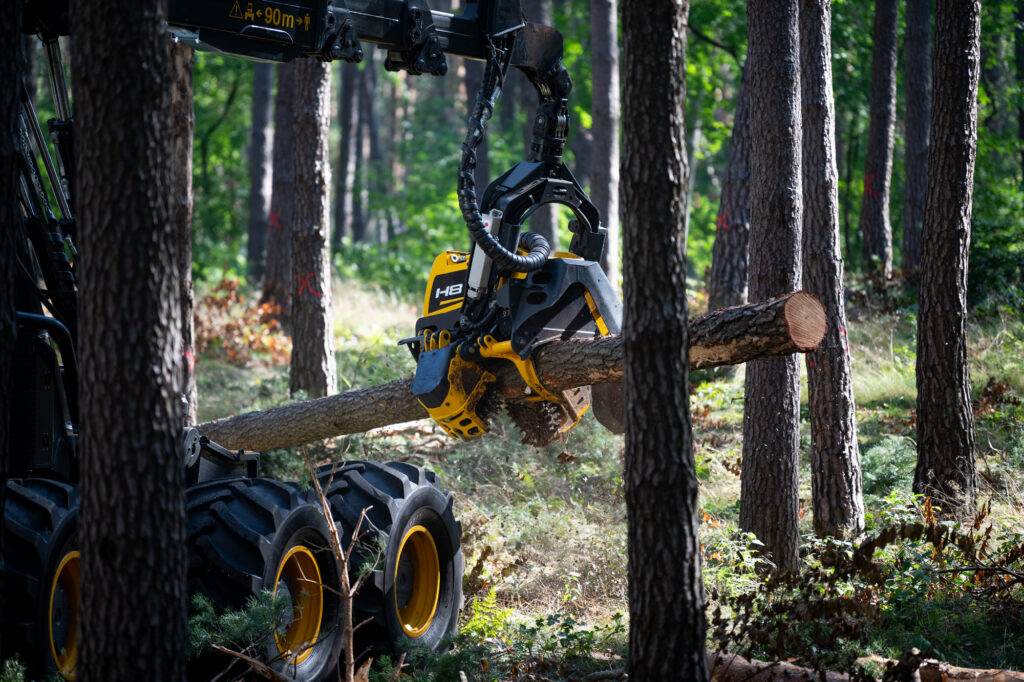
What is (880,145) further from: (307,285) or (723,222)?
(307,285)

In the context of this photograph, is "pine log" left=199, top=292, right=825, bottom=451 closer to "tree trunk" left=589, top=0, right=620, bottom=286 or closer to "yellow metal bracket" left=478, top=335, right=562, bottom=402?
"yellow metal bracket" left=478, top=335, right=562, bottom=402

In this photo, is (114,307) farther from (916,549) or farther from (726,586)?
(916,549)

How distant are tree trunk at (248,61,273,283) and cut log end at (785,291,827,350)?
15854 mm

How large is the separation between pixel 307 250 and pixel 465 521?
3821mm

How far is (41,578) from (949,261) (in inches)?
248

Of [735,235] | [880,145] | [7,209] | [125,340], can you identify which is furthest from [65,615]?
[880,145]

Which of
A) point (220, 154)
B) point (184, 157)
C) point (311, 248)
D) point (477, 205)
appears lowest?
point (477, 205)

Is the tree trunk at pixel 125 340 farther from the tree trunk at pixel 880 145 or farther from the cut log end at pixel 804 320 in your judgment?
the tree trunk at pixel 880 145

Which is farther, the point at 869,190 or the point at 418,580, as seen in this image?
the point at 869,190

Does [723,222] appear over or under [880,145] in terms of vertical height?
under

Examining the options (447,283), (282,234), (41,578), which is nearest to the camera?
(41,578)

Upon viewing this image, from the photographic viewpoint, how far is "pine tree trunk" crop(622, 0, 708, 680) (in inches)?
155

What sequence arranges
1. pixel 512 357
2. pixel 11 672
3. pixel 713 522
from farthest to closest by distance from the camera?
pixel 713 522 → pixel 512 357 → pixel 11 672

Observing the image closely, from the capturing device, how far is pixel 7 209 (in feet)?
12.7
